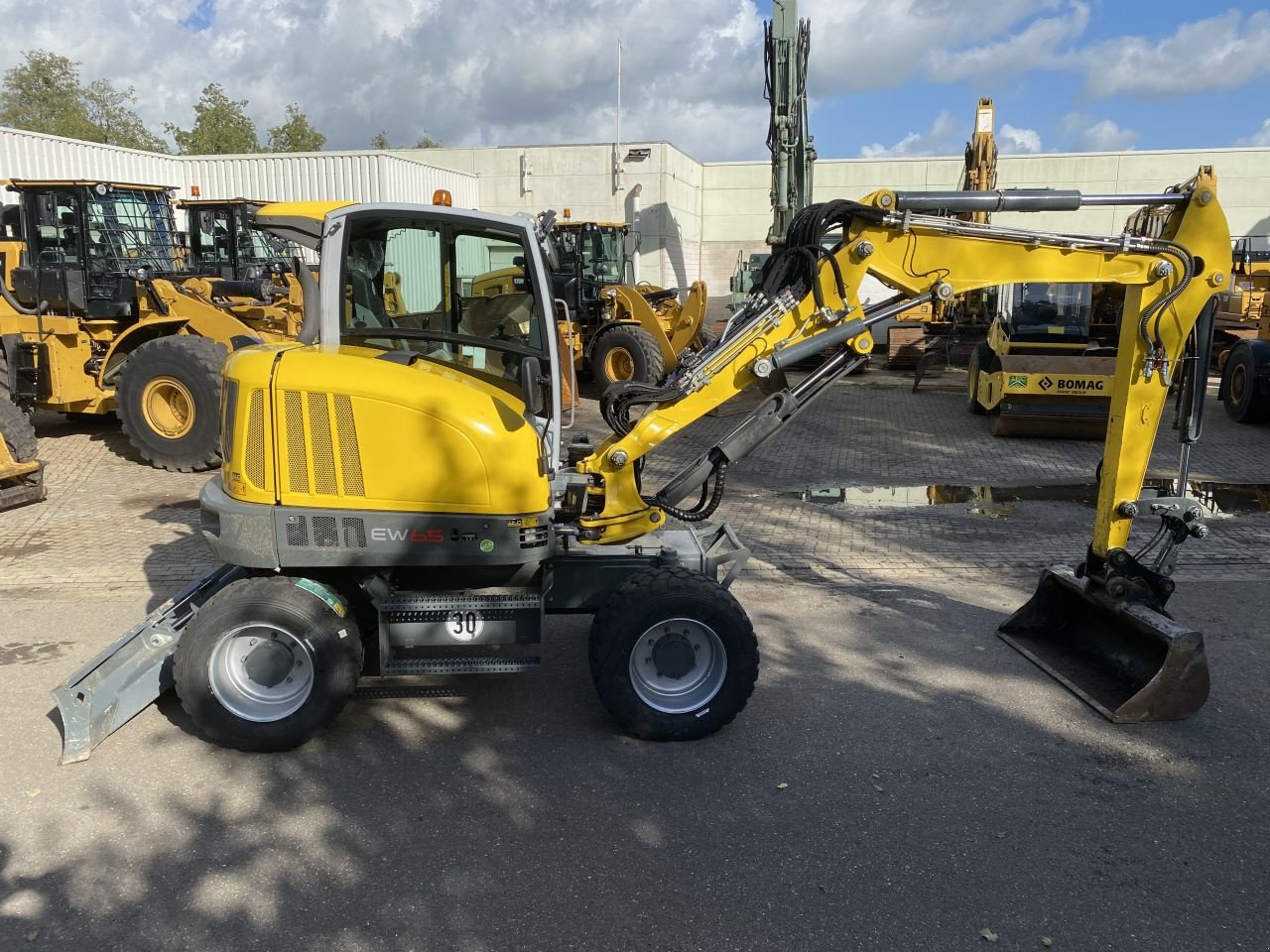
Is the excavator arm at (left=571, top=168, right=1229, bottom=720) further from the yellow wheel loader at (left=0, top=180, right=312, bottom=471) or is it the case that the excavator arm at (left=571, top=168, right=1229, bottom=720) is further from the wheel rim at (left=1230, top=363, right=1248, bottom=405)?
the wheel rim at (left=1230, top=363, right=1248, bottom=405)

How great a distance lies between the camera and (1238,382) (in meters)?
13.7

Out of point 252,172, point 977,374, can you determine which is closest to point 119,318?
point 977,374

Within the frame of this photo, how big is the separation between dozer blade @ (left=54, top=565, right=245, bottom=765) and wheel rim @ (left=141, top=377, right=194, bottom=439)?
6.26 meters

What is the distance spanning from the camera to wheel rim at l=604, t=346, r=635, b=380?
15.6 meters

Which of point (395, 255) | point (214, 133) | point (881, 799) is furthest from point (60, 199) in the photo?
point (214, 133)

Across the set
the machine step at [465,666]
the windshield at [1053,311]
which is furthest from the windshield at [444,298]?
the windshield at [1053,311]

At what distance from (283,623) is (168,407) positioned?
7376 millimetres

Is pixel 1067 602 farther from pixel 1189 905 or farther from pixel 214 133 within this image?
pixel 214 133

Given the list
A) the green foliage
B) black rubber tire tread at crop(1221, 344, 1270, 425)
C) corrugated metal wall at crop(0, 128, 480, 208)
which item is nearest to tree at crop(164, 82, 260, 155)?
the green foliage

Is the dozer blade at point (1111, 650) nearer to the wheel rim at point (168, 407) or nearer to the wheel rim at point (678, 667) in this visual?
the wheel rim at point (678, 667)

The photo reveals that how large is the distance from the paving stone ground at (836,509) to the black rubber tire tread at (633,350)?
185cm

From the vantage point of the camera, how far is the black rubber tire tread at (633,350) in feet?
50.5

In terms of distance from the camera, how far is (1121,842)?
12.1ft

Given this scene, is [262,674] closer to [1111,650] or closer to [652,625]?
[652,625]
